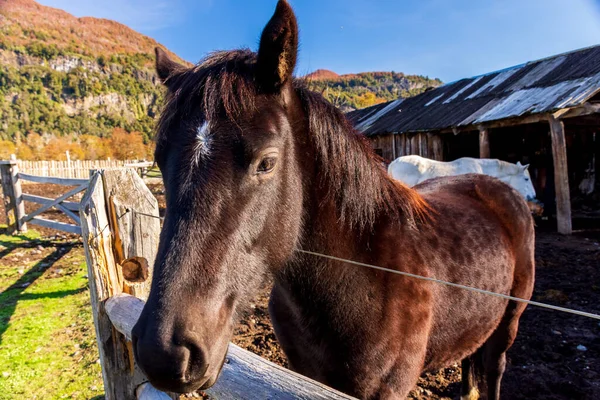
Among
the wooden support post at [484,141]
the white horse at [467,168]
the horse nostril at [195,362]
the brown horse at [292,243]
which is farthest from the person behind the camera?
the wooden support post at [484,141]

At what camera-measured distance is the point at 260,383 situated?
1.37 metres

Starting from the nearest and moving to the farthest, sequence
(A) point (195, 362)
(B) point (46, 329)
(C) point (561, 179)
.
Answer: (A) point (195, 362), (B) point (46, 329), (C) point (561, 179)

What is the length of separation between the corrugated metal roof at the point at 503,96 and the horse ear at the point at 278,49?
7.15 m

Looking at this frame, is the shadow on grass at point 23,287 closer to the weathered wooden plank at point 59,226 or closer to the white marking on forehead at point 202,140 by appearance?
the weathered wooden plank at point 59,226

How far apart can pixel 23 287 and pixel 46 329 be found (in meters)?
1.96

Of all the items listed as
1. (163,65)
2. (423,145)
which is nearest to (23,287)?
(163,65)

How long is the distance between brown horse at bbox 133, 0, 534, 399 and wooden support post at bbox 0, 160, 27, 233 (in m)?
10.1

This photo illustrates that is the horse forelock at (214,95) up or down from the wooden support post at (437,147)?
down

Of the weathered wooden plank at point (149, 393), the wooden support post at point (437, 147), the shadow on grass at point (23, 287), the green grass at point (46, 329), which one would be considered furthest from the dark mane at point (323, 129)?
the wooden support post at point (437, 147)

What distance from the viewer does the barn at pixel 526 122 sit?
9609mm

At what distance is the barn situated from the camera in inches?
378

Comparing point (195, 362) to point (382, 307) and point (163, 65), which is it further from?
point (163, 65)

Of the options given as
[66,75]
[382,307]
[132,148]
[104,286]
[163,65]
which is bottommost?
[382,307]

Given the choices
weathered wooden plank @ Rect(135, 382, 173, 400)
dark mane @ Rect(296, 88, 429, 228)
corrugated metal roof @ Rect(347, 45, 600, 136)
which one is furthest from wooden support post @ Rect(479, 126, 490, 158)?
weathered wooden plank @ Rect(135, 382, 173, 400)
